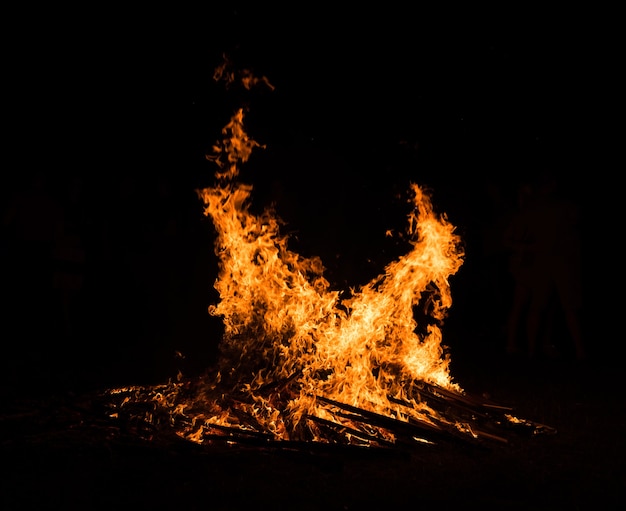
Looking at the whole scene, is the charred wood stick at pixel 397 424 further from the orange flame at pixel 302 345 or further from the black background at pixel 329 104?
the black background at pixel 329 104

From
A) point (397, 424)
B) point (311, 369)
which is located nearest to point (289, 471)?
point (397, 424)

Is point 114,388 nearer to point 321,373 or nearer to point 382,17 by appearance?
point 321,373

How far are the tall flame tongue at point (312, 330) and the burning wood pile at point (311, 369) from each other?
0.03 feet

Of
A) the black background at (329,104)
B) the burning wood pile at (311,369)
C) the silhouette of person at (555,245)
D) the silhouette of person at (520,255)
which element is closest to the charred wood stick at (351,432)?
the burning wood pile at (311,369)

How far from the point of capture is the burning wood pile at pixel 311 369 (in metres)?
5.82

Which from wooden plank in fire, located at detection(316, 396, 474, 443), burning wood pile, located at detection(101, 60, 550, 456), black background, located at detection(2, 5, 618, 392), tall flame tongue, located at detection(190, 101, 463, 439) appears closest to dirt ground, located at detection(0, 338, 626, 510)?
wooden plank in fire, located at detection(316, 396, 474, 443)

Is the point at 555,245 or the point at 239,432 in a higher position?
the point at 555,245

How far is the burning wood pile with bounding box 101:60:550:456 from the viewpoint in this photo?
582 cm

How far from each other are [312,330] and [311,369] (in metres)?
0.41

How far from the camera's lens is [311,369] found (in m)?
6.46

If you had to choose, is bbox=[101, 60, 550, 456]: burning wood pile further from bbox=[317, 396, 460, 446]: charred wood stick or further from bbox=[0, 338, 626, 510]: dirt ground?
bbox=[0, 338, 626, 510]: dirt ground

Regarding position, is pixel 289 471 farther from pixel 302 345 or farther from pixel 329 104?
pixel 329 104

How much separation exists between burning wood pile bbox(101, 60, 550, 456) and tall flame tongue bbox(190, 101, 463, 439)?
1 centimetres

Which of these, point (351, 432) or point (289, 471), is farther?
point (351, 432)
